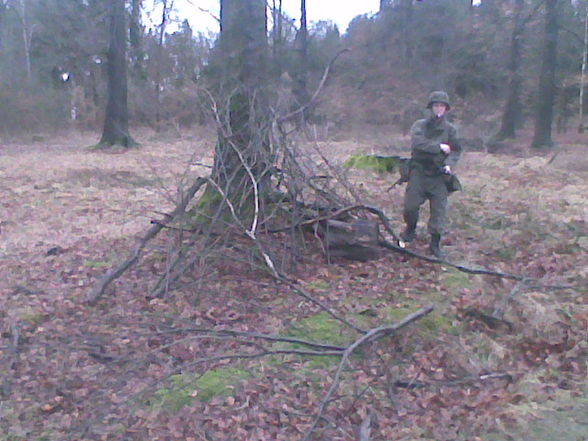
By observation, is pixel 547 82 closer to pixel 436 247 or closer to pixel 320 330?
pixel 436 247

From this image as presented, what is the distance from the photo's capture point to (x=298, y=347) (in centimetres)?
517

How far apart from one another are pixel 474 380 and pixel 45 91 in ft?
94.0

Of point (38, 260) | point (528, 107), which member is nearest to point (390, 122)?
point (528, 107)

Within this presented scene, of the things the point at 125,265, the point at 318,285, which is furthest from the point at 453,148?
the point at 125,265

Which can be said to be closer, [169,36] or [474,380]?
[474,380]

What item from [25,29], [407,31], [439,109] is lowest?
[439,109]

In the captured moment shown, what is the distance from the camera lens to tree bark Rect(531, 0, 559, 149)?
21906 millimetres

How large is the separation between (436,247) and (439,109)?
55.0 inches

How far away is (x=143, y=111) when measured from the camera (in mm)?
31109

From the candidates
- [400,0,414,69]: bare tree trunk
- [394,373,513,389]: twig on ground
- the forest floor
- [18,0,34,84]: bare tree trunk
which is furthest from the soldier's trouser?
[18,0,34,84]: bare tree trunk

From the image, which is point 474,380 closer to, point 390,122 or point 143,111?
point 390,122

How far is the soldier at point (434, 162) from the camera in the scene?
6945 mm

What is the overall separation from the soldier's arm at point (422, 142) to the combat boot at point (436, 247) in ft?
2.81

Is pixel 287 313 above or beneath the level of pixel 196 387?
above
